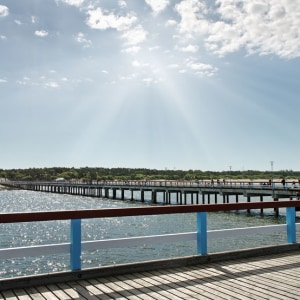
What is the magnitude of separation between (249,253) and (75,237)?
330 cm

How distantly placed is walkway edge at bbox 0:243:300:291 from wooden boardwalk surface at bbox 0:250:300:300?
A: 10 cm

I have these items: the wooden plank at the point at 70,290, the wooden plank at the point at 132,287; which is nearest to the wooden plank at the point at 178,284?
the wooden plank at the point at 132,287

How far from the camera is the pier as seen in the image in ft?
15.9

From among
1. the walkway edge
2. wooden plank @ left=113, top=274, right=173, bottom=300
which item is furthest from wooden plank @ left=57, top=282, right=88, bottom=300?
wooden plank @ left=113, top=274, right=173, bottom=300

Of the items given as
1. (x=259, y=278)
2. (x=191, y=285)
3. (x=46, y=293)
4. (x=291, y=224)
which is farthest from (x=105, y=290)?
(x=291, y=224)

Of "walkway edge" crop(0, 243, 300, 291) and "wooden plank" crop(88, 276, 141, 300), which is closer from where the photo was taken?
"wooden plank" crop(88, 276, 141, 300)

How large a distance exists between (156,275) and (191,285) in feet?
2.29

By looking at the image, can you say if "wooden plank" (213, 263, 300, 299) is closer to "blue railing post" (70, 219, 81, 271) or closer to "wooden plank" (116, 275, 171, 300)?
"wooden plank" (116, 275, 171, 300)

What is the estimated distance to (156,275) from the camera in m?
5.75

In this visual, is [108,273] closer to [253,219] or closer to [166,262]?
[166,262]

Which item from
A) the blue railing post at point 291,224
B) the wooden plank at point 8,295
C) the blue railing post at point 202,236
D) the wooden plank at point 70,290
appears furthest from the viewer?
the blue railing post at point 291,224

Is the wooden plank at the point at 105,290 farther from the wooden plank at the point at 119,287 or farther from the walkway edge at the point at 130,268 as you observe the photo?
the walkway edge at the point at 130,268

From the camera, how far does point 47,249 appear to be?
17.4 feet

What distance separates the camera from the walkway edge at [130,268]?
5.04m
